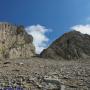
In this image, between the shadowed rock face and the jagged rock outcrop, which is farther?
the jagged rock outcrop

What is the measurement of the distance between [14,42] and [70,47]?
6.97 meters

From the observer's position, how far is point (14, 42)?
90.7ft

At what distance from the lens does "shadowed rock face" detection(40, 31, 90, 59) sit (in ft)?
71.5

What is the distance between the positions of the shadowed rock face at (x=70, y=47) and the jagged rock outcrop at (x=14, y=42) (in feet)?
14.0

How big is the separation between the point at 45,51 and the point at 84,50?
9.24 feet

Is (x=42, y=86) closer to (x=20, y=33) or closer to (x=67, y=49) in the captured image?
(x=67, y=49)

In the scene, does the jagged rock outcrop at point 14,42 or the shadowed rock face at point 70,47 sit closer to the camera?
the shadowed rock face at point 70,47

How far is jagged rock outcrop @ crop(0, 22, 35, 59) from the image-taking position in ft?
86.3

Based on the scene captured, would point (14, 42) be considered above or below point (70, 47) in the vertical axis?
above

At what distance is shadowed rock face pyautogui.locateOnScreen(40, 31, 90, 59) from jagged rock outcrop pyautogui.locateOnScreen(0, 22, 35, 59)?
426 centimetres

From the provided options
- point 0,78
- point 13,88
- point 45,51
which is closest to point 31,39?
point 45,51

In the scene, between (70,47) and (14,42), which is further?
(14,42)

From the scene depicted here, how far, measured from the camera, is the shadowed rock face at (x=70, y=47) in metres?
21.8

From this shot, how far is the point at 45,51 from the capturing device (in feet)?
74.0
